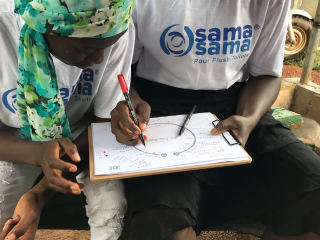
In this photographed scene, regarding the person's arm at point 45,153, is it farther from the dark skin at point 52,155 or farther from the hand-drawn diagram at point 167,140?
the hand-drawn diagram at point 167,140

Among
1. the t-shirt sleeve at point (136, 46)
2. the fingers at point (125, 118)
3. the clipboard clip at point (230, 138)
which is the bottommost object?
the clipboard clip at point (230, 138)

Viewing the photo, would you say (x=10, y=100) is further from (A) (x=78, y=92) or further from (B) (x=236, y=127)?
(B) (x=236, y=127)

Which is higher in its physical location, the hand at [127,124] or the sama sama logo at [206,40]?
the sama sama logo at [206,40]

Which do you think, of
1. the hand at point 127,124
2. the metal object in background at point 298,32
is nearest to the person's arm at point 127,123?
the hand at point 127,124

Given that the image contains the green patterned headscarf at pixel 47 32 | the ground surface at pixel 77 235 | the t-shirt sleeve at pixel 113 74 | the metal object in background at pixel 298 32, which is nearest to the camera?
the green patterned headscarf at pixel 47 32

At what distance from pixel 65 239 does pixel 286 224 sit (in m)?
1.00

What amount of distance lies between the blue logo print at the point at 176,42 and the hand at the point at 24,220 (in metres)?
0.61

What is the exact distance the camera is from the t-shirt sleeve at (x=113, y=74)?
95 cm

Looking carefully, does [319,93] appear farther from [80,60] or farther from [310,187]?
[80,60]

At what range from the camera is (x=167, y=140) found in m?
0.83

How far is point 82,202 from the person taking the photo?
3.67 ft

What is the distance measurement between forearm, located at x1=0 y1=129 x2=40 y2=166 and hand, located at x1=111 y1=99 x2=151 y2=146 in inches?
8.6

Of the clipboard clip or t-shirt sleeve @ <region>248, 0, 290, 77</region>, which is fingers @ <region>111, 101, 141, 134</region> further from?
t-shirt sleeve @ <region>248, 0, 290, 77</region>

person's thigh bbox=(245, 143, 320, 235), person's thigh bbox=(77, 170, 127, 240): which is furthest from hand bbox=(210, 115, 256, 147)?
person's thigh bbox=(77, 170, 127, 240)
